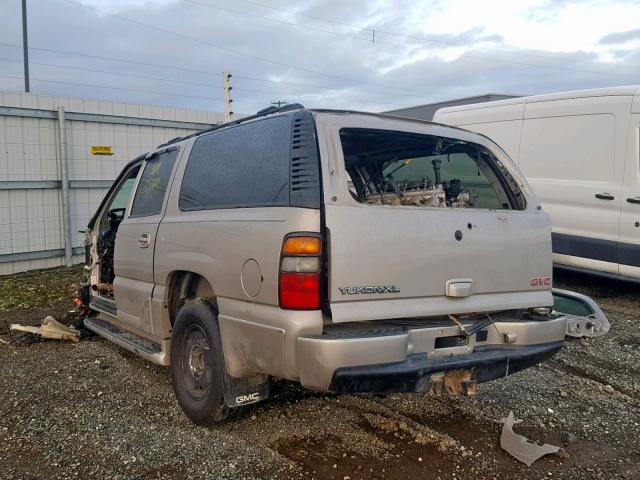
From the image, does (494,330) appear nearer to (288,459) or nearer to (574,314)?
(288,459)

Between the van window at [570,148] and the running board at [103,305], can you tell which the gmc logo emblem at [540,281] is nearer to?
the running board at [103,305]

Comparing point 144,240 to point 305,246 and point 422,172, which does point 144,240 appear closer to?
point 305,246

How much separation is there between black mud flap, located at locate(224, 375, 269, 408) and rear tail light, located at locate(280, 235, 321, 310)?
0.78 metres

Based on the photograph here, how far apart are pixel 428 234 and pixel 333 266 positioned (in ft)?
2.09

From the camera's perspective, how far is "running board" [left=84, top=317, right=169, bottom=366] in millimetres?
4195

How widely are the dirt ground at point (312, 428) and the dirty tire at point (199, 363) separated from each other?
16cm

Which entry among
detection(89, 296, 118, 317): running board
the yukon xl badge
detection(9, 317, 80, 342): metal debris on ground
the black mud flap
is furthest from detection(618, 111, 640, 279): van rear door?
detection(9, 317, 80, 342): metal debris on ground

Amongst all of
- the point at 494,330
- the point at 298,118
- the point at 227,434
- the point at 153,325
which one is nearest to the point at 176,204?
the point at 153,325

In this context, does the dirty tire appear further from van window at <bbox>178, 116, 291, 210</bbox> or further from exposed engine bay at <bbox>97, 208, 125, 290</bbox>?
exposed engine bay at <bbox>97, 208, 125, 290</bbox>

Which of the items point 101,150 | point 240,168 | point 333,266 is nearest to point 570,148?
point 240,168

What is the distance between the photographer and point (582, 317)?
17.7 ft

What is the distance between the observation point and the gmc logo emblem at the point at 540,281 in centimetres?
371

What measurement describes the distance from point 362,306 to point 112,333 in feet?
9.37

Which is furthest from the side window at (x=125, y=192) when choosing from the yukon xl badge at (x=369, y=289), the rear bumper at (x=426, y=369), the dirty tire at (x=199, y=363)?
the rear bumper at (x=426, y=369)
